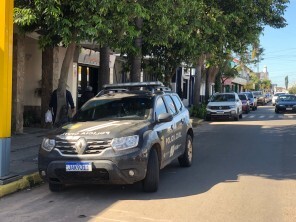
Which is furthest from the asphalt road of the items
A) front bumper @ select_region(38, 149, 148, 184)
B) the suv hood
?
the suv hood

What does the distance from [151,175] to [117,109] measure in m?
1.78

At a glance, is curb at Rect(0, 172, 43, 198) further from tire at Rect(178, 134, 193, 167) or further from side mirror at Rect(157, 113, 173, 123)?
tire at Rect(178, 134, 193, 167)

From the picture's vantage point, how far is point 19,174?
8688 millimetres

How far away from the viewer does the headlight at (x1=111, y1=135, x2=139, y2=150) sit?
282 inches

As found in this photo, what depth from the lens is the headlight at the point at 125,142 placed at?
716 centimetres

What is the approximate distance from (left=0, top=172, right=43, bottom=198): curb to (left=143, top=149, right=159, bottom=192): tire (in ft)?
7.67

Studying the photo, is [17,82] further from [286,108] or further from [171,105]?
[286,108]

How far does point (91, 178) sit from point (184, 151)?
11.2 feet

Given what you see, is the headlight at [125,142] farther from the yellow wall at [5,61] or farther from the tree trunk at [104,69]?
the tree trunk at [104,69]

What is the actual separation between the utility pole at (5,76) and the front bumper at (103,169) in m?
1.19

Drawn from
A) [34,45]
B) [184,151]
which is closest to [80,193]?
[184,151]

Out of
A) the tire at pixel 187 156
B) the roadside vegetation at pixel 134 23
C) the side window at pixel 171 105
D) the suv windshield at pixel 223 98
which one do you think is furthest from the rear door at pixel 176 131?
the suv windshield at pixel 223 98

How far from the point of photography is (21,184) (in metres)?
Answer: 8.27

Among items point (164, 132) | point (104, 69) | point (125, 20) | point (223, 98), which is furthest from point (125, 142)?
point (223, 98)
